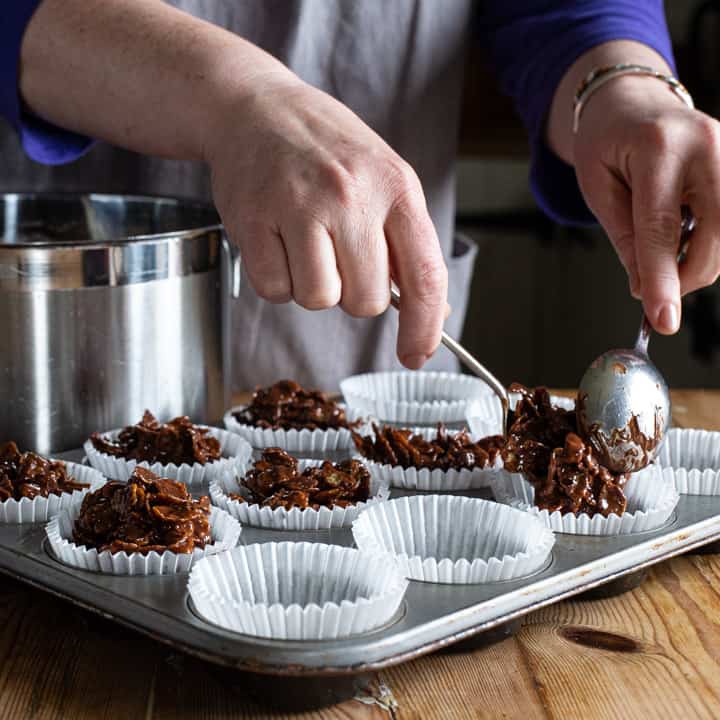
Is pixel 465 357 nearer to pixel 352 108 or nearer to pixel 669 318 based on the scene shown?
pixel 669 318

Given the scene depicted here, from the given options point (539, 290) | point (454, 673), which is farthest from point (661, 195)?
point (539, 290)

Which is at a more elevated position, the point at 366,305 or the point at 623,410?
the point at 366,305

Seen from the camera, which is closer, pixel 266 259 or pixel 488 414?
pixel 266 259

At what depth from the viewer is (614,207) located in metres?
1.48

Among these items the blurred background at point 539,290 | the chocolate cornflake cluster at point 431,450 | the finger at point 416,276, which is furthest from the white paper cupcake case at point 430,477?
the blurred background at point 539,290

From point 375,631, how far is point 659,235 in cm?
60

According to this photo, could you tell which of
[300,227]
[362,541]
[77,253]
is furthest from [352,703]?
[77,253]

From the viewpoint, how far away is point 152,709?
93 cm

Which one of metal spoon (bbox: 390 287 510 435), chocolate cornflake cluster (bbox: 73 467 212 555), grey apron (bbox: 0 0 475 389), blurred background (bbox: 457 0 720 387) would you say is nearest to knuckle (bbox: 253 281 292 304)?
metal spoon (bbox: 390 287 510 435)

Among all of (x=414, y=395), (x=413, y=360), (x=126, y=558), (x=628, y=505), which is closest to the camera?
(x=126, y=558)

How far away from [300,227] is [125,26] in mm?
407

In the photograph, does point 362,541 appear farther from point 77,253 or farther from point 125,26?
point 125,26

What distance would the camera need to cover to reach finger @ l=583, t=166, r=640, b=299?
146 cm

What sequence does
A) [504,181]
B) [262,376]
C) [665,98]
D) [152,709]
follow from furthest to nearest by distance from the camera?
[504,181]
[262,376]
[665,98]
[152,709]
